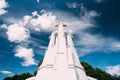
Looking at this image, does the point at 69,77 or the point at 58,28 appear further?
the point at 58,28

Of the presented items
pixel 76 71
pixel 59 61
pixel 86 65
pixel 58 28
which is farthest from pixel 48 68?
pixel 86 65

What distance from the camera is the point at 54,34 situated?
30234 mm

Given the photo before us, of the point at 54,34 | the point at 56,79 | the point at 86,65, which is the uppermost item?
the point at 86,65

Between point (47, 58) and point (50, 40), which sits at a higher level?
point (50, 40)

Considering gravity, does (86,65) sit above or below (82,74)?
above

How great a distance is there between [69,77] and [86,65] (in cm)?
2778

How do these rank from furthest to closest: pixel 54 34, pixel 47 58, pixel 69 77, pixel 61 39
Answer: pixel 54 34 → pixel 61 39 → pixel 47 58 → pixel 69 77

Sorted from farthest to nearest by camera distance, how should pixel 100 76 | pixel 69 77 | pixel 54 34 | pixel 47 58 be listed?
1. pixel 100 76
2. pixel 54 34
3. pixel 47 58
4. pixel 69 77

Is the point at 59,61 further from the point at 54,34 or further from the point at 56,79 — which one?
the point at 54,34

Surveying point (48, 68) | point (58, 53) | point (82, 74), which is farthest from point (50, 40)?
point (82, 74)

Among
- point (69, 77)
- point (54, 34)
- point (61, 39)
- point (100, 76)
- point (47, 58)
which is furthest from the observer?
point (100, 76)

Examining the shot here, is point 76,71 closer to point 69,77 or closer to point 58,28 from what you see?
point 69,77

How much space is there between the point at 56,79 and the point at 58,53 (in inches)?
182

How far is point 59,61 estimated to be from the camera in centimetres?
2548
